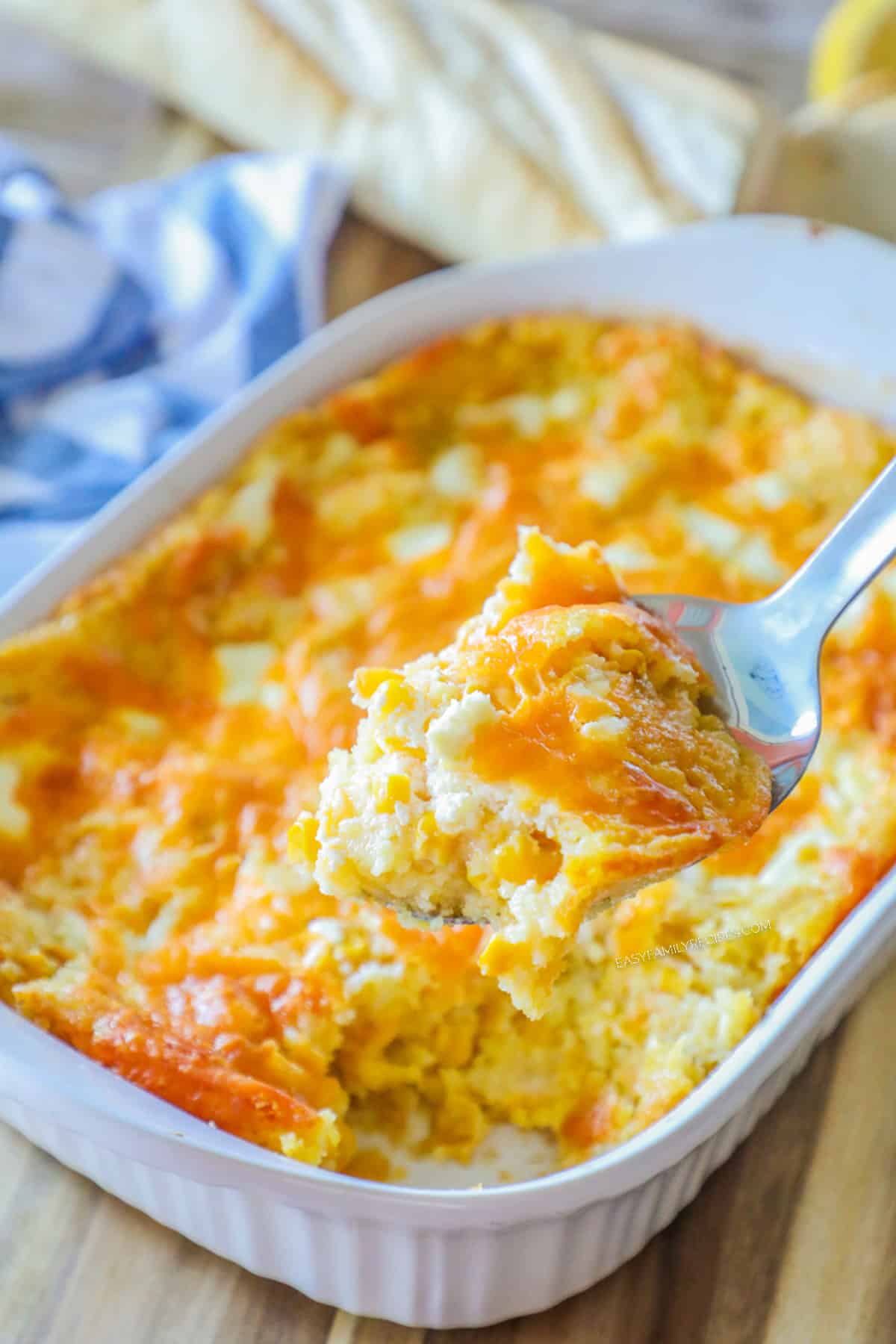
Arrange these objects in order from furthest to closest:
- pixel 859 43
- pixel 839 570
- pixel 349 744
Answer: pixel 859 43
pixel 349 744
pixel 839 570

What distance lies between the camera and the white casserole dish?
1540mm

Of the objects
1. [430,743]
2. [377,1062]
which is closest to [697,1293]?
Answer: [377,1062]

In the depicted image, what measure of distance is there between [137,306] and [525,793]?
1541 mm

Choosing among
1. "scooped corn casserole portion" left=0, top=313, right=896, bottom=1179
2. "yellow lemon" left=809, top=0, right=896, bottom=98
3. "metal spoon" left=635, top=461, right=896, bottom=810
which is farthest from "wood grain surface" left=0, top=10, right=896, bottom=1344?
"yellow lemon" left=809, top=0, right=896, bottom=98

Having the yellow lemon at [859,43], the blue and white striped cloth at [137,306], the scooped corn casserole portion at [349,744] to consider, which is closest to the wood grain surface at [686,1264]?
the scooped corn casserole portion at [349,744]

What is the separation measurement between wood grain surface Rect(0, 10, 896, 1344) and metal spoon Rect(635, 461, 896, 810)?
523 millimetres

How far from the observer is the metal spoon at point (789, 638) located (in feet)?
5.88

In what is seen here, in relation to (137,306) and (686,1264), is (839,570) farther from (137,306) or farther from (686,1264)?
(137,306)

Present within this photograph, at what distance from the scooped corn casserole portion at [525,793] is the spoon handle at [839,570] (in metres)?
0.25

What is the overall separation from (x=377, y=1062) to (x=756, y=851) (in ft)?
1.83

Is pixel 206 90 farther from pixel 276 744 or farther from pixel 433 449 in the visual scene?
pixel 276 744

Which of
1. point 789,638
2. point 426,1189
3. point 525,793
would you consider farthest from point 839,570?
point 426,1189

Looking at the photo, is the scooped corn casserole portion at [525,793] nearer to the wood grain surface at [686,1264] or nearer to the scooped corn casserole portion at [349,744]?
the scooped corn casserole portion at [349,744]

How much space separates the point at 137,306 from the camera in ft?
8.98
